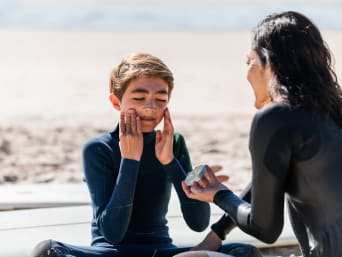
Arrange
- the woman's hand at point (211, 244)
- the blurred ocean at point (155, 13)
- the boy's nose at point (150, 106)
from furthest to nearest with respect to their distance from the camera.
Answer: the blurred ocean at point (155, 13) → the boy's nose at point (150, 106) → the woman's hand at point (211, 244)

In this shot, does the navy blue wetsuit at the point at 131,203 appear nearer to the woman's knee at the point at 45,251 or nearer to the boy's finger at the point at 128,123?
Result: the woman's knee at the point at 45,251

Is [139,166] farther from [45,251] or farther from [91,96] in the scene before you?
[91,96]

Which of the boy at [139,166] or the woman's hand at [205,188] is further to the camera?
the boy at [139,166]

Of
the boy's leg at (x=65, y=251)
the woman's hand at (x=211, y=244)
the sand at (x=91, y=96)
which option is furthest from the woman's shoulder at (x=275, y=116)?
the sand at (x=91, y=96)

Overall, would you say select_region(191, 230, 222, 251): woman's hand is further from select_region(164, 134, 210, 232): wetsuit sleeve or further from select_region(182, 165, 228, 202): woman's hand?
select_region(182, 165, 228, 202): woman's hand

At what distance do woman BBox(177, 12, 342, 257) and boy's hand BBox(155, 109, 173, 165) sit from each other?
0.53m

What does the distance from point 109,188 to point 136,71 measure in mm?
400

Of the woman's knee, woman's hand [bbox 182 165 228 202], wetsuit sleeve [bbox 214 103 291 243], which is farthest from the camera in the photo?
the woman's knee

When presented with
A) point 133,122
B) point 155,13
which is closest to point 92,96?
point 133,122

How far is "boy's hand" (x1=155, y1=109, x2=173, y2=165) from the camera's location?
9.78ft

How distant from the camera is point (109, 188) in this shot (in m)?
2.96

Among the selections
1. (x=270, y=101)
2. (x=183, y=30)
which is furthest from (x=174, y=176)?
(x=183, y=30)

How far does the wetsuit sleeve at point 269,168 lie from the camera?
92.9 inches

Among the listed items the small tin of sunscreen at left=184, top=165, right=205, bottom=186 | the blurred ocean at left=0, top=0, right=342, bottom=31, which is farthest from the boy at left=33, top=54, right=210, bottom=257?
the blurred ocean at left=0, top=0, right=342, bottom=31
